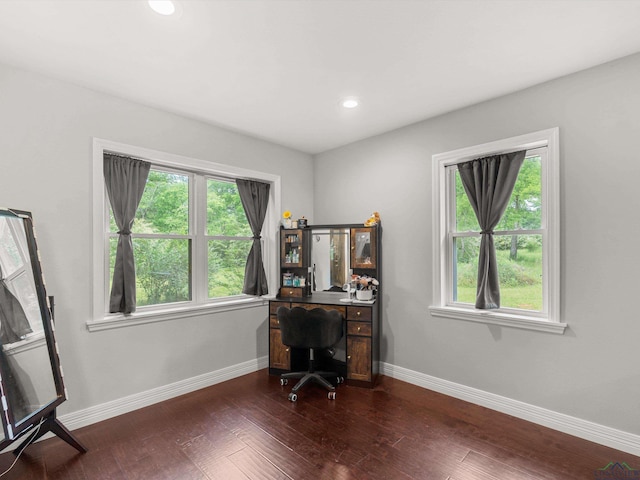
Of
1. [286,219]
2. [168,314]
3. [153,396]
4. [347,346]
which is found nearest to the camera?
[153,396]

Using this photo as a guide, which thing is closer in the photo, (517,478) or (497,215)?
(517,478)

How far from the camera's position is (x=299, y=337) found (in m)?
2.95

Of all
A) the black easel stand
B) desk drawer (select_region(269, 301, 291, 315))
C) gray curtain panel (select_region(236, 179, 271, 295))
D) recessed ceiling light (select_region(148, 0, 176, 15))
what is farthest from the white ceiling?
the black easel stand

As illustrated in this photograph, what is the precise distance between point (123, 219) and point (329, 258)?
2157 millimetres

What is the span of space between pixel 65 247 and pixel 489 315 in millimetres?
3536

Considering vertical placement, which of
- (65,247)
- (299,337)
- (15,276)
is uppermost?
(65,247)

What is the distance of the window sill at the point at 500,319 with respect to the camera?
2469mm

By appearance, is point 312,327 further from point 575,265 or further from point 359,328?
point 575,265

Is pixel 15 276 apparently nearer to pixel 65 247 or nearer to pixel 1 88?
pixel 65 247

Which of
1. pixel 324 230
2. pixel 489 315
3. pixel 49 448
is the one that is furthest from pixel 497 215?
pixel 49 448

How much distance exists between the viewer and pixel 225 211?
3.63 m

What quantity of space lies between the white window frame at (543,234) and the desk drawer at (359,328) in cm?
67

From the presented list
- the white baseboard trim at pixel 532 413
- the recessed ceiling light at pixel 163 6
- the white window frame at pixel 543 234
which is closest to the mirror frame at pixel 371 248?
the white window frame at pixel 543 234

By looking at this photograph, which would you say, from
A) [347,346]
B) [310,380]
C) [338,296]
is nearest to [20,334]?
[310,380]
